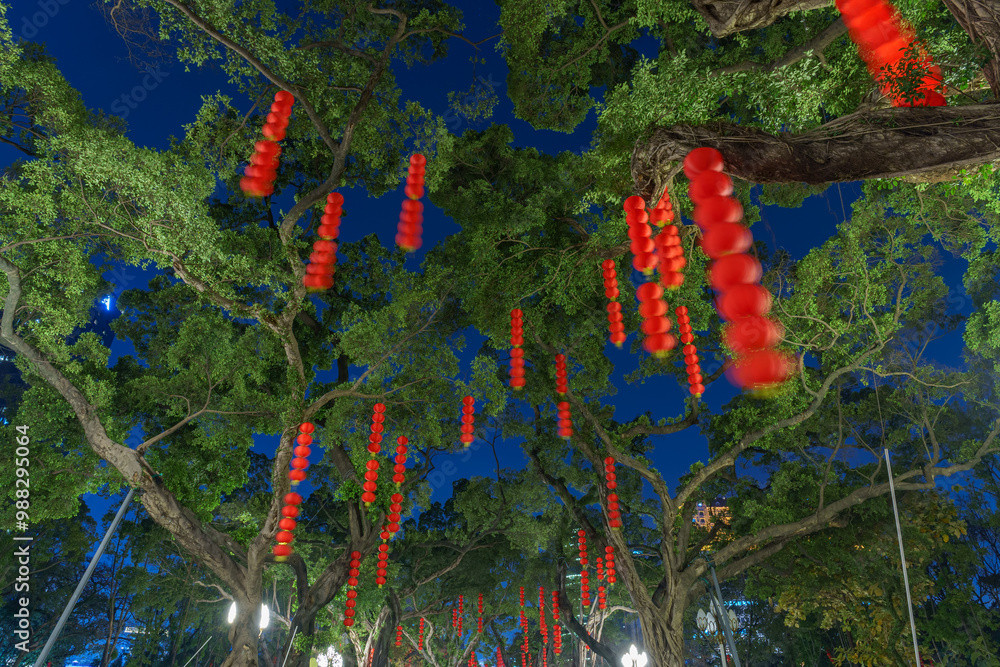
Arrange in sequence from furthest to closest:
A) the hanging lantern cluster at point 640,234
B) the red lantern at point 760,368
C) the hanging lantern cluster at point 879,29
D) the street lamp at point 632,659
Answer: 1. the street lamp at point 632,659
2. the hanging lantern cluster at point 640,234
3. the hanging lantern cluster at point 879,29
4. the red lantern at point 760,368

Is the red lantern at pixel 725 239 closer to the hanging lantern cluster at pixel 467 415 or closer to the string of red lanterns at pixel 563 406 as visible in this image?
the string of red lanterns at pixel 563 406

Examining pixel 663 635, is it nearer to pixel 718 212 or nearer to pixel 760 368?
pixel 760 368

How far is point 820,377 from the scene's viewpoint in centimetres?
1016

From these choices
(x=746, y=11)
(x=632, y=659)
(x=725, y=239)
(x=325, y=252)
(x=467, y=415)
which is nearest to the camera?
(x=725, y=239)

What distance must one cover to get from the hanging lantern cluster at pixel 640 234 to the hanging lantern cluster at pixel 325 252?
342cm

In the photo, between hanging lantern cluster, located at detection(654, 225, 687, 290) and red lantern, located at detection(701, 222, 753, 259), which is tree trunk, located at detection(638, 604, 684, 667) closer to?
hanging lantern cluster, located at detection(654, 225, 687, 290)

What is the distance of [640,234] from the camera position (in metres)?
4.89

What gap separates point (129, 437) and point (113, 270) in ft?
9.11

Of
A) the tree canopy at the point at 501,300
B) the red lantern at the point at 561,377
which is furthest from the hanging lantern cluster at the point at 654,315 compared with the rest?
the red lantern at the point at 561,377

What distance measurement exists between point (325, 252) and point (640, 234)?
11.7ft

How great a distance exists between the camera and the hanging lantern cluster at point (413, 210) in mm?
6047

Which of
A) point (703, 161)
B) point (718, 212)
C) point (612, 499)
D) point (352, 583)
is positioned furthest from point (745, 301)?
point (352, 583)

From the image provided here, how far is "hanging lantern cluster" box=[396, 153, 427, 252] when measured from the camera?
6047 mm

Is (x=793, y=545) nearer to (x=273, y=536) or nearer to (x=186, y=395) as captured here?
(x=273, y=536)
